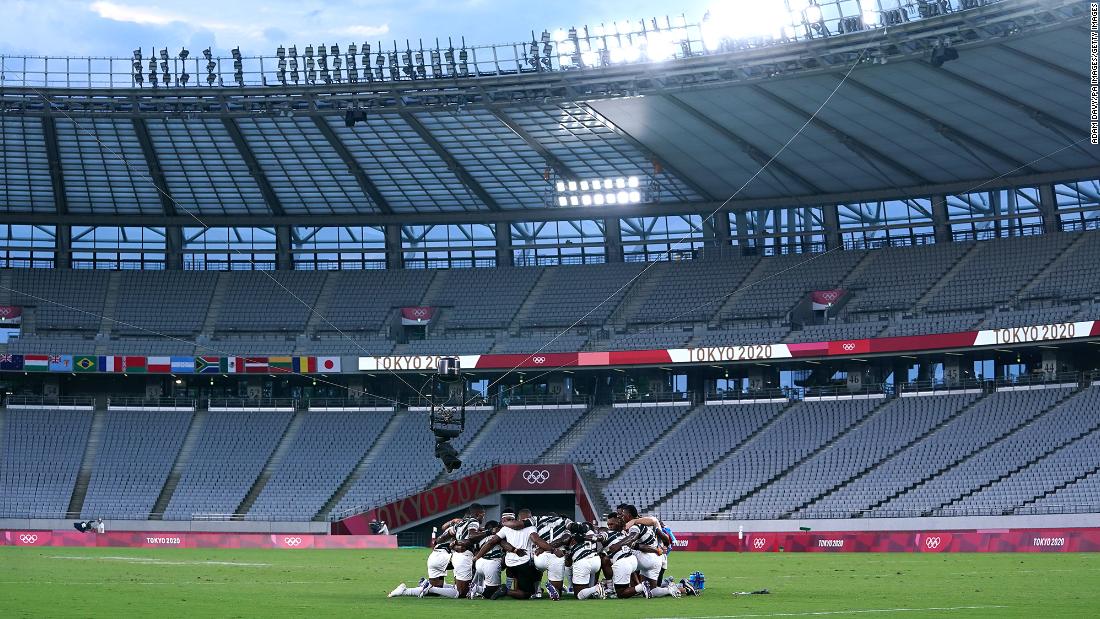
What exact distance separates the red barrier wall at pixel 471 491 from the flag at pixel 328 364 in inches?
455

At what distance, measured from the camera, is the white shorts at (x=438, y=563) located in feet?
76.4

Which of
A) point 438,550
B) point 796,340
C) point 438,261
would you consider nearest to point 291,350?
point 438,261

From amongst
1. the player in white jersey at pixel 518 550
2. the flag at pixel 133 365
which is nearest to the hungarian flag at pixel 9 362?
the flag at pixel 133 365

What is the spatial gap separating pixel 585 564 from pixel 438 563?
8.81 feet

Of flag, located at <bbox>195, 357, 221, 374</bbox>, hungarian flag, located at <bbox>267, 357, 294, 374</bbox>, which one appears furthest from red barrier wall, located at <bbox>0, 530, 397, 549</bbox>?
hungarian flag, located at <bbox>267, 357, 294, 374</bbox>

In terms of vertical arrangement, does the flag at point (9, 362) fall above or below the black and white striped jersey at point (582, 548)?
above

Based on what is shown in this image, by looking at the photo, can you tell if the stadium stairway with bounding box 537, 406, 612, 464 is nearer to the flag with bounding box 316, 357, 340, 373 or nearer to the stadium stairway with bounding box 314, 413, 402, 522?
the stadium stairway with bounding box 314, 413, 402, 522

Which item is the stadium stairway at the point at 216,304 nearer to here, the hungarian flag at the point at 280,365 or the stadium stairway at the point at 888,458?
the hungarian flag at the point at 280,365

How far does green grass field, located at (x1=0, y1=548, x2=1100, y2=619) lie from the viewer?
739 inches

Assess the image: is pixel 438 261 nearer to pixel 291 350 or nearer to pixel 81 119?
pixel 291 350

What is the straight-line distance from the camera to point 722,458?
205ft

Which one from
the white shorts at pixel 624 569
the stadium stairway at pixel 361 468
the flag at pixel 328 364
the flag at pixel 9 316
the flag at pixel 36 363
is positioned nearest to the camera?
the white shorts at pixel 624 569

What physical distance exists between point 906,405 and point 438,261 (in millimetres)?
28019

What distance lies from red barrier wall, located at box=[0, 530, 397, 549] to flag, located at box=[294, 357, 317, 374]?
16.3 meters
